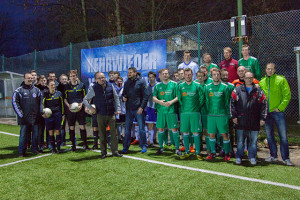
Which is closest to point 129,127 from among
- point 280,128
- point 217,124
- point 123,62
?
point 217,124

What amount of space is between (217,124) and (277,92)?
4.50 feet

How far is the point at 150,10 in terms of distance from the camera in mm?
18844

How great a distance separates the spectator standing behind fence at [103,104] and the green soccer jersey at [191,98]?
1565 millimetres

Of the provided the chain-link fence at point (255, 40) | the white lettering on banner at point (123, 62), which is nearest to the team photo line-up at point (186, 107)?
the chain-link fence at point (255, 40)

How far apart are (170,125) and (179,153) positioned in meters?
0.69

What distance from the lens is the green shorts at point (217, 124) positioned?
20.6ft

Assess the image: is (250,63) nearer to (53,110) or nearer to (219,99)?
(219,99)

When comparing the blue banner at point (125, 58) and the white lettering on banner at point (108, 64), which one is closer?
the blue banner at point (125, 58)

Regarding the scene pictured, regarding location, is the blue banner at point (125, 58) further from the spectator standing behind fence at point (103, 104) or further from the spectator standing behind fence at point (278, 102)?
the spectator standing behind fence at point (278, 102)

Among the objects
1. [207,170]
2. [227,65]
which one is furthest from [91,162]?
[227,65]

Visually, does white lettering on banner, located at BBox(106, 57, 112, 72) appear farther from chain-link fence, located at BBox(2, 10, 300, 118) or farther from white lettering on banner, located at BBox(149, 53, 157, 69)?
white lettering on banner, located at BBox(149, 53, 157, 69)

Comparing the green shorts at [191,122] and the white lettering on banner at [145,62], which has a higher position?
the white lettering on banner at [145,62]

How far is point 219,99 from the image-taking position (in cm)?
632

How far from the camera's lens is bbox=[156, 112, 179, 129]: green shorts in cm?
706
